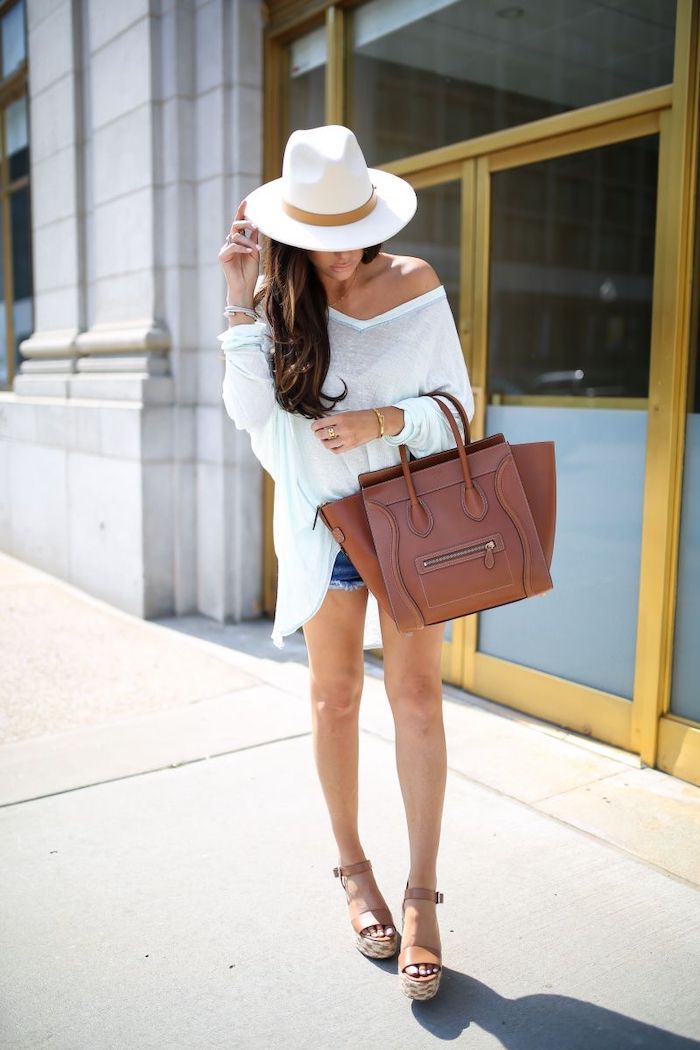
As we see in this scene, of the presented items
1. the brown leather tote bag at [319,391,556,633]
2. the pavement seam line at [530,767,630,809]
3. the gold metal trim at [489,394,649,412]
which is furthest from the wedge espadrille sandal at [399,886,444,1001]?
the gold metal trim at [489,394,649,412]

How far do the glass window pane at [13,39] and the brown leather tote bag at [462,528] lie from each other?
7048 millimetres

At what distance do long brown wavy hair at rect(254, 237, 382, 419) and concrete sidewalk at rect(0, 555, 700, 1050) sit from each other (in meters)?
1.39

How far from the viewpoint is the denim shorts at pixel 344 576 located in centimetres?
253

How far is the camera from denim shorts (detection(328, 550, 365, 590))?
99.5 inches

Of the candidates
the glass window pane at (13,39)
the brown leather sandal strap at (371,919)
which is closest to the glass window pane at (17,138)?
the glass window pane at (13,39)

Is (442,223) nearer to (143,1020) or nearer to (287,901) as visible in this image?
(287,901)

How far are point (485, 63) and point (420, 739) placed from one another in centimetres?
341

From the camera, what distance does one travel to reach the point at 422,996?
2.31 m

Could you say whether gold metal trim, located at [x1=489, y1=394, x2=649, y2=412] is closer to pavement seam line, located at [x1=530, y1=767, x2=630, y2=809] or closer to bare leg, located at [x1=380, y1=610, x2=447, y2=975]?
pavement seam line, located at [x1=530, y1=767, x2=630, y2=809]

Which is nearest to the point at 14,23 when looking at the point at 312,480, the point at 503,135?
the point at 503,135

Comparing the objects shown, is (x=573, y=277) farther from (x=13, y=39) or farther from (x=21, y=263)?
(x=13, y=39)

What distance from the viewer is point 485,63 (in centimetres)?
459

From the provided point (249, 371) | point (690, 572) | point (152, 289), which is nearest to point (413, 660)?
point (249, 371)

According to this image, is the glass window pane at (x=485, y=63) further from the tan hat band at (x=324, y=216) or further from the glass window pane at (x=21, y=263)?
the glass window pane at (x=21, y=263)
